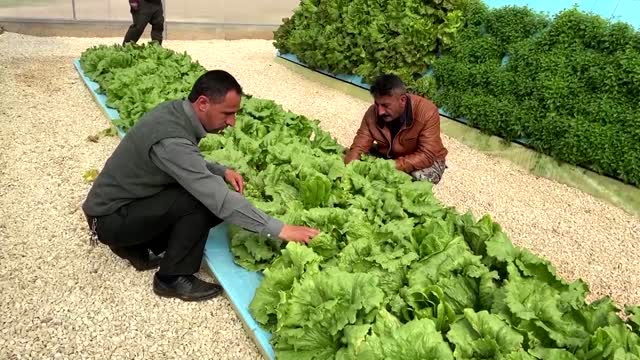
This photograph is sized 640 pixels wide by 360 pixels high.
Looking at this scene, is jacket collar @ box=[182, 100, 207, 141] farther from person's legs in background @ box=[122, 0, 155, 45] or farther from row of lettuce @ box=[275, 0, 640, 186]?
person's legs in background @ box=[122, 0, 155, 45]

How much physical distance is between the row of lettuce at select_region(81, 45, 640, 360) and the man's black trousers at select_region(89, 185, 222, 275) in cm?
36

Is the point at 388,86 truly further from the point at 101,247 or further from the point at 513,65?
the point at 513,65

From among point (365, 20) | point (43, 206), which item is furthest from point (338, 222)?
point (365, 20)

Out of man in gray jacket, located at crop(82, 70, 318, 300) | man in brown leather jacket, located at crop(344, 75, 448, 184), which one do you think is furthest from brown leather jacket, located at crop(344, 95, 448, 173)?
man in gray jacket, located at crop(82, 70, 318, 300)

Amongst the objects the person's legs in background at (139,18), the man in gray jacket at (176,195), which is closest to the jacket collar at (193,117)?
the man in gray jacket at (176,195)

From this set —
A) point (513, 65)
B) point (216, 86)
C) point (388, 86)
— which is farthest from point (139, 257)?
point (513, 65)

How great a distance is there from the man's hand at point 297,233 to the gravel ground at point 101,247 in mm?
688

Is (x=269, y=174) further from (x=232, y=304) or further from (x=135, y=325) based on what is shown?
(x=135, y=325)

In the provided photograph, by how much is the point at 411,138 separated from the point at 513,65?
3023mm

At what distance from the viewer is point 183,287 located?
139 inches

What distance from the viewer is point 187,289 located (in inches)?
139

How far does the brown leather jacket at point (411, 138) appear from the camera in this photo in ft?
15.7

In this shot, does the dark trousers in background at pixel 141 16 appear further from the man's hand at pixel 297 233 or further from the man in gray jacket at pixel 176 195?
the man's hand at pixel 297 233

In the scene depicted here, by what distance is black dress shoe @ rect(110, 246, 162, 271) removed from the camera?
146 inches
